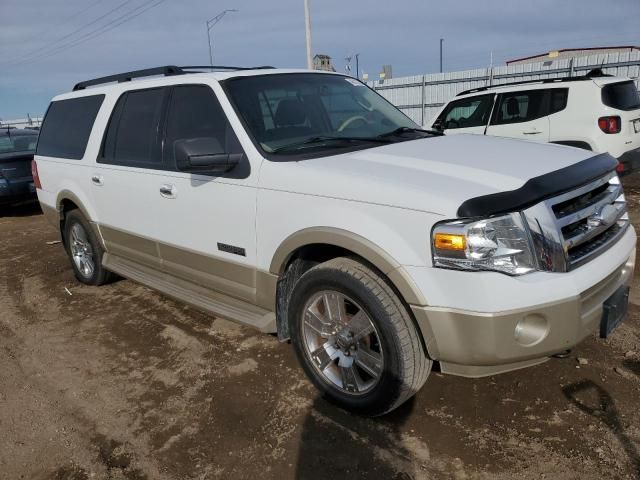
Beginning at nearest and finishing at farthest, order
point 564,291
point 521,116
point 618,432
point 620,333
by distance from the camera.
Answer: point 564,291, point 618,432, point 620,333, point 521,116

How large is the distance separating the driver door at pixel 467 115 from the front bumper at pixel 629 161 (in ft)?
7.19

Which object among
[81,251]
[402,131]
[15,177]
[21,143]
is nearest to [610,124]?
[402,131]

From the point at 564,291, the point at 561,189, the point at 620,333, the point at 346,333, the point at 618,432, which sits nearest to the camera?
the point at 564,291

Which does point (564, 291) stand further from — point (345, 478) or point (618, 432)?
point (345, 478)

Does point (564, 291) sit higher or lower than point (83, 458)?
higher

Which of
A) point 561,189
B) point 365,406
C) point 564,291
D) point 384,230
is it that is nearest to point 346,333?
point 365,406

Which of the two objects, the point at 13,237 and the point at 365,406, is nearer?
the point at 365,406

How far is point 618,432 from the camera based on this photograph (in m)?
2.67

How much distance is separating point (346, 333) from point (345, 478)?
2.44 feet

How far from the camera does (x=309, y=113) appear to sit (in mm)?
3662

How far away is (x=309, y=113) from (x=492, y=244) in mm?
1843

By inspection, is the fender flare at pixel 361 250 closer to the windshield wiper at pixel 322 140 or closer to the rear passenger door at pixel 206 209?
the rear passenger door at pixel 206 209

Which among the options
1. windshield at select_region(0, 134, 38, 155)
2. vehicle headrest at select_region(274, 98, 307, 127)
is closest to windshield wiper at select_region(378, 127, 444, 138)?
vehicle headrest at select_region(274, 98, 307, 127)

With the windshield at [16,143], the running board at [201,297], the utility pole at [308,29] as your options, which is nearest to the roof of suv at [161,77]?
the running board at [201,297]
